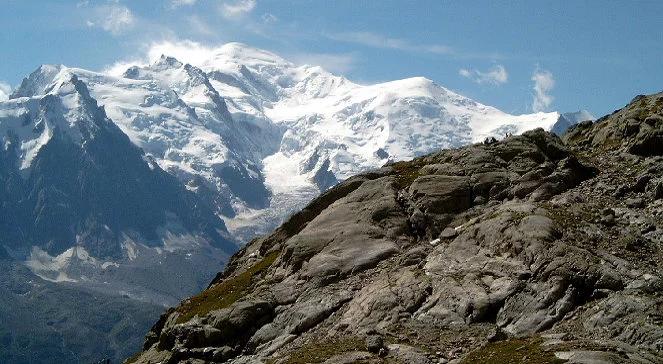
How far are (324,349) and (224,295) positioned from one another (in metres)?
21.7

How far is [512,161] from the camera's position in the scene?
66812 millimetres

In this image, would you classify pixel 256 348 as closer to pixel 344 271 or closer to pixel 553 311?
pixel 344 271

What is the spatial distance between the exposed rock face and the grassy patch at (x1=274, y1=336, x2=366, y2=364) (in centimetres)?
14

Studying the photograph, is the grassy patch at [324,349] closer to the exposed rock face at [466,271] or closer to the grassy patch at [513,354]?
the exposed rock face at [466,271]

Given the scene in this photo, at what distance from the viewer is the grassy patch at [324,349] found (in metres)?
43.0

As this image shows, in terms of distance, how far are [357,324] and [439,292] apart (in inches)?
212

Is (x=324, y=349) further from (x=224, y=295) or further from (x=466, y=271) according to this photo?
(x=224, y=295)

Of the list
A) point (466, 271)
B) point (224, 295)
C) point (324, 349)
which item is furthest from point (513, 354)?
point (224, 295)

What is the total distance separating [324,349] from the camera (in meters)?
44.1

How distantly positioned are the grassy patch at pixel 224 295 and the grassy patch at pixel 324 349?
15625 mm

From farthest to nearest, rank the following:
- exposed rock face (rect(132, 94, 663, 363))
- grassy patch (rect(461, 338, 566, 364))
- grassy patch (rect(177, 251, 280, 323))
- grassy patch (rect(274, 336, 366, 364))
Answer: grassy patch (rect(177, 251, 280, 323)) < grassy patch (rect(274, 336, 366, 364)) < exposed rock face (rect(132, 94, 663, 363)) < grassy patch (rect(461, 338, 566, 364))

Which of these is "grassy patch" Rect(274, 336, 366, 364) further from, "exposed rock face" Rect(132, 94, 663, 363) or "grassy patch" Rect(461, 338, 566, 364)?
"grassy patch" Rect(461, 338, 566, 364)

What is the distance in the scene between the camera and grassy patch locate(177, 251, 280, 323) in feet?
202

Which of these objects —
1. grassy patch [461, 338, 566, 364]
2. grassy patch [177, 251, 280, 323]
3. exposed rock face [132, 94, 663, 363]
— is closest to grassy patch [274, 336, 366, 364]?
exposed rock face [132, 94, 663, 363]
